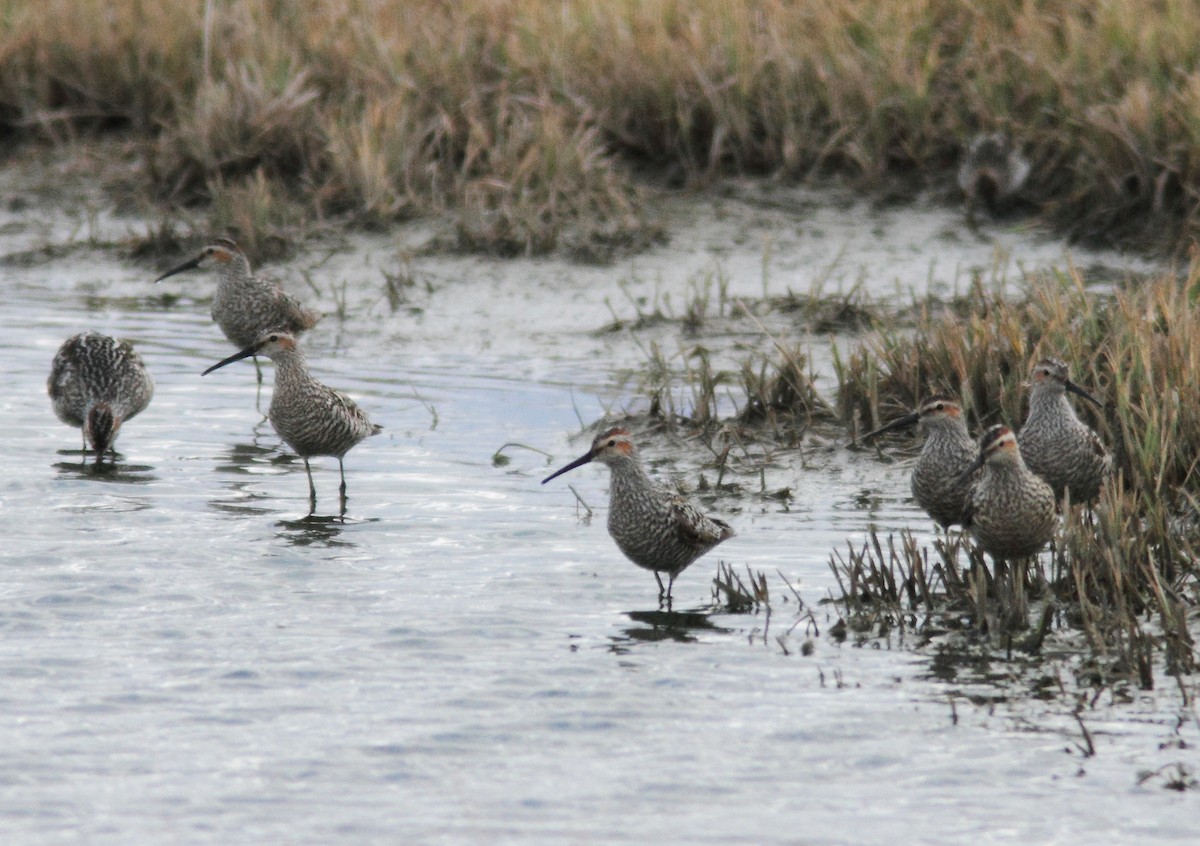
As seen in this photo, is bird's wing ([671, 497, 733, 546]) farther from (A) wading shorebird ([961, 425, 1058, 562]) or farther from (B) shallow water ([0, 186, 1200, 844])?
(A) wading shorebird ([961, 425, 1058, 562])

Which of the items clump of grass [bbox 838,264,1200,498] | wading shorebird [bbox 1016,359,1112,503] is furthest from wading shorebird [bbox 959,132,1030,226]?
wading shorebird [bbox 1016,359,1112,503]

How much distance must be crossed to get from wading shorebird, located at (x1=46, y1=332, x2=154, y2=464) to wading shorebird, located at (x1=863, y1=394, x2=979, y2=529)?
4945mm

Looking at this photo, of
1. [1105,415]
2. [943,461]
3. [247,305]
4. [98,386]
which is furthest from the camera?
[247,305]

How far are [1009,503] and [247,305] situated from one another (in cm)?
689

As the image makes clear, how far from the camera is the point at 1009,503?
24.4 ft

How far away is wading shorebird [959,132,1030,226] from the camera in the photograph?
13.3 metres

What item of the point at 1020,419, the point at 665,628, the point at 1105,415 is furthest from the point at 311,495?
the point at 1105,415

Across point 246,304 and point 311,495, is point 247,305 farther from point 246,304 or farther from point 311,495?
point 311,495

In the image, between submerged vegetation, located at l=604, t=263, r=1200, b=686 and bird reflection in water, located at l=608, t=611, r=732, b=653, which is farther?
bird reflection in water, located at l=608, t=611, r=732, b=653

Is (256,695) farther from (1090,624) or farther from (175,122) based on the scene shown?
(175,122)

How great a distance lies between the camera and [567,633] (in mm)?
7555

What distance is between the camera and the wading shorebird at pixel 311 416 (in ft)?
32.4

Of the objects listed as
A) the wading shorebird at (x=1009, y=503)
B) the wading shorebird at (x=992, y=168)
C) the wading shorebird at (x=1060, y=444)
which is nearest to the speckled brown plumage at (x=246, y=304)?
the wading shorebird at (x=992, y=168)

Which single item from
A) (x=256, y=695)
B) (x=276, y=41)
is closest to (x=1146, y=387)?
(x=256, y=695)
